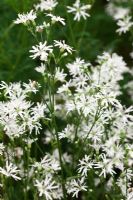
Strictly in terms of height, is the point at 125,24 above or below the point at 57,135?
above

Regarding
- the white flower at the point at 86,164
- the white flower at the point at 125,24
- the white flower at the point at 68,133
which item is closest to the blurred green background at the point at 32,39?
the white flower at the point at 125,24

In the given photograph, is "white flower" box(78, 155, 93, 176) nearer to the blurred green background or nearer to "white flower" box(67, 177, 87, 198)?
"white flower" box(67, 177, 87, 198)

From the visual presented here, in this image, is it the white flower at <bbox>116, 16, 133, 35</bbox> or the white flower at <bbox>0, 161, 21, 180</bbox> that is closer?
the white flower at <bbox>0, 161, 21, 180</bbox>

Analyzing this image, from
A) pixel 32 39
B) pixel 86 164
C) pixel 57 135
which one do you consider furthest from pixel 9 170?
pixel 32 39

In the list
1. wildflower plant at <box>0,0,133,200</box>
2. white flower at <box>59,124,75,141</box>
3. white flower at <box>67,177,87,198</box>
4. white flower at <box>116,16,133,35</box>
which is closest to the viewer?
wildflower plant at <box>0,0,133,200</box>

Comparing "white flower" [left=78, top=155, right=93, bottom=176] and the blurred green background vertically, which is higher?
the blurred green background

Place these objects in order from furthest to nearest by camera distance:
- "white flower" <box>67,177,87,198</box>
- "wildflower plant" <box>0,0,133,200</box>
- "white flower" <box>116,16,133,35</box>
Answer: "white flower" <box>116,16,133,35</box>, "white flower" <box>67,177,87,198</box>, "wildflower plant" <box>0,0,133,200</box>

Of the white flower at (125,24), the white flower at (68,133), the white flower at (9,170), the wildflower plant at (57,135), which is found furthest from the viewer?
the white flower at (125,24)

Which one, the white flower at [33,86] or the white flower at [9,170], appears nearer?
the white flower at [9,170]

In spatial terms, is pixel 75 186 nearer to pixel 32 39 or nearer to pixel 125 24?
pixel 125 24

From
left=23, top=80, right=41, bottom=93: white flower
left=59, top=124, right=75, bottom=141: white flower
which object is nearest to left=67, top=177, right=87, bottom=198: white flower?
left=59, top=124, right=75, bottom=141: white flower

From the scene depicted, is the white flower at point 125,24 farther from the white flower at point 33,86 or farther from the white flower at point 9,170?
the white flower at point 9,170

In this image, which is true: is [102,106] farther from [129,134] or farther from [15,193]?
[15,193]
